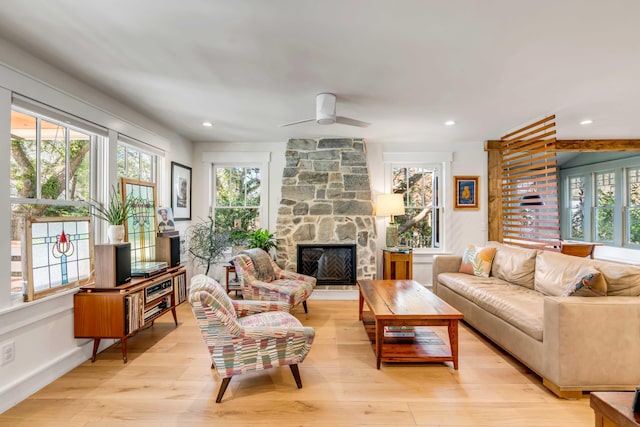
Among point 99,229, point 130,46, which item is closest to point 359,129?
point 130,46

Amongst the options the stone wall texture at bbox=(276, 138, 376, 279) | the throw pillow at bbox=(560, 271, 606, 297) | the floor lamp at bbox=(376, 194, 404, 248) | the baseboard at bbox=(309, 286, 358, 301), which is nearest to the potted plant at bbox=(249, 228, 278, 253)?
the stone wall texture at bbox=(276, 138, 376, 279)

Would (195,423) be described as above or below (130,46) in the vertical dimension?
below

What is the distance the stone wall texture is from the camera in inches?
191

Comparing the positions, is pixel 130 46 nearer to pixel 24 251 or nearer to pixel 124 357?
pixel 24 251

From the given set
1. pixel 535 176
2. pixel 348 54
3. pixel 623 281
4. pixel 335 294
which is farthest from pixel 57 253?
pixel 535 176

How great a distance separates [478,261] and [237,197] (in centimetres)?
369

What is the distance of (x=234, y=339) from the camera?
210cm

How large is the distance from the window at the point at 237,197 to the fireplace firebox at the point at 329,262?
1.04 meters

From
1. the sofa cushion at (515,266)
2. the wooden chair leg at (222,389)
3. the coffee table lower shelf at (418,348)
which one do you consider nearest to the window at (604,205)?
the sofa cushion at (515,266)

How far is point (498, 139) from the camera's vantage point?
5.02m

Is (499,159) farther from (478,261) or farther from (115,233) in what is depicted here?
(115,233)

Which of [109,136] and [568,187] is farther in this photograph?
[568,187]

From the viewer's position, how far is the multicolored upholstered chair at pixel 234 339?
2.04 meters

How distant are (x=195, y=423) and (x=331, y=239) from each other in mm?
3196
